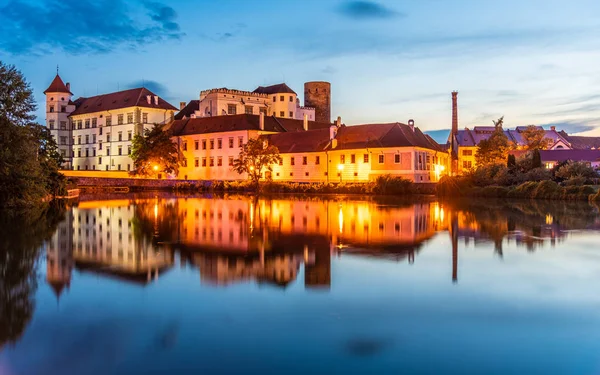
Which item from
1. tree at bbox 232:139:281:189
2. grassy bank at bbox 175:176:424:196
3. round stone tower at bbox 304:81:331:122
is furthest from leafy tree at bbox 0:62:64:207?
round stone tower at bbox 304:81:331:122

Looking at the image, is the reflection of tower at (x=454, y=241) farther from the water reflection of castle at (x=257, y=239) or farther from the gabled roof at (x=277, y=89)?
the gabled roof at (x=277, y=89)

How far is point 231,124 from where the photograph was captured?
67.4 m

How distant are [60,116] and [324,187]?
2108 inches

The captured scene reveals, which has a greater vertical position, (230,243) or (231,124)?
(231,124)

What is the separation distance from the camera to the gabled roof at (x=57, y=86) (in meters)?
91.4

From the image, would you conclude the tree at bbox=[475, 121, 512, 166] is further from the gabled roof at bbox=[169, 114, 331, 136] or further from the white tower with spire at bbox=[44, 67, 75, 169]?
the white tower with spire at bbox=[44, 67, 75, 169]

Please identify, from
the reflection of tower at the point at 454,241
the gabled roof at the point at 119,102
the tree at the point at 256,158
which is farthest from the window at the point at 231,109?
the reflection of tower at the point at 454,241

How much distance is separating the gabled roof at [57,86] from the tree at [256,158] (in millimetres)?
44735

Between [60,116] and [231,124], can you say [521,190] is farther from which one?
[60,116]

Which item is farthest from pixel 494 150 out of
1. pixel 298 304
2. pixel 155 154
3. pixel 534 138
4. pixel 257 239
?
pixel 298 304

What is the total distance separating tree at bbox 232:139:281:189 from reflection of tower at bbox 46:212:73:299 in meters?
37.9

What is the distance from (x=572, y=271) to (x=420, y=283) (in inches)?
136

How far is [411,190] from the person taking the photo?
4862 cm

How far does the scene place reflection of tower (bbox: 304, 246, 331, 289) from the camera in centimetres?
1063
